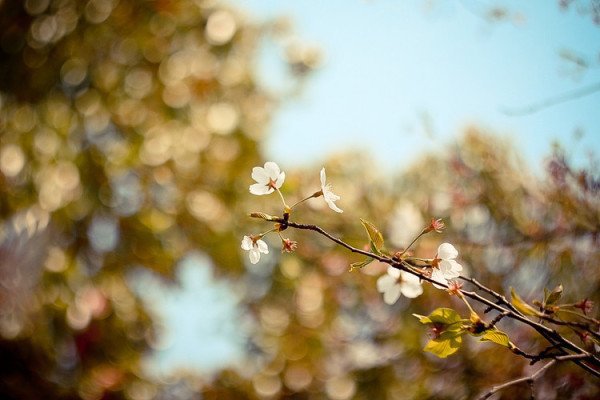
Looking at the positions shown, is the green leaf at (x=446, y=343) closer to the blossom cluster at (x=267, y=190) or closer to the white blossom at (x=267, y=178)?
the blossom cluster at (x=267, y=190)

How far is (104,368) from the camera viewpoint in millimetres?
2992

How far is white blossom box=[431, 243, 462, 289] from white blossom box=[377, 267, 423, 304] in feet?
0.36

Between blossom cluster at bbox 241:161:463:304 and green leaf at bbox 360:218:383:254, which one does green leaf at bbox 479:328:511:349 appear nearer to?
blossom cluster at bbox 241:161:463:304

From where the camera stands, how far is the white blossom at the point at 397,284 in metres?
0.88

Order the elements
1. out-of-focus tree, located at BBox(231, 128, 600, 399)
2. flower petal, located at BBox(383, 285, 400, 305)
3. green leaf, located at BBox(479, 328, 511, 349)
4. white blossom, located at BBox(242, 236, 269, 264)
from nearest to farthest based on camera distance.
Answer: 1. green leaf, located at BBox(479, 328, 511, 349)
2. white blossom, located at BBox(242, 236, 269, 264)
3. flower petal, located at BBox(383, 285, 400, 305)
4. out-of-focus tree, located at BBox(231, 128, 600, 399)

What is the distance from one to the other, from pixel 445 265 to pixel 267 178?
1.30 feet

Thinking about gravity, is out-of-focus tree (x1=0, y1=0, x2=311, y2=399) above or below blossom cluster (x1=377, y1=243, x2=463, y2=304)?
below

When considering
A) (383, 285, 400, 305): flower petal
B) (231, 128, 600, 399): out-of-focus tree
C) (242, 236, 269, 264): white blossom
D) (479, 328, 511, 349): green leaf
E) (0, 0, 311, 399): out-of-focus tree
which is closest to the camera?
(479, 328, 511, 349): green leaf

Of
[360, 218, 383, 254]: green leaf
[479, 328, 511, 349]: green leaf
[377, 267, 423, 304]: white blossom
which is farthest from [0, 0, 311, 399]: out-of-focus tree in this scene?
[479, 328, 511, 349]: green leaf

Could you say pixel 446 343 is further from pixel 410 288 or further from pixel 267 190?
pixel 267 190

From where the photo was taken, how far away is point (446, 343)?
0.73 metres

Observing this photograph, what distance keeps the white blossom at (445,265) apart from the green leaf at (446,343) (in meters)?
0.10

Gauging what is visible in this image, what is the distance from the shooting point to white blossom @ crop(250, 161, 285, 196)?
85 cm

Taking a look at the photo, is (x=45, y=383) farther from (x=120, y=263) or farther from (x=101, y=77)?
(x=101, y=77)
